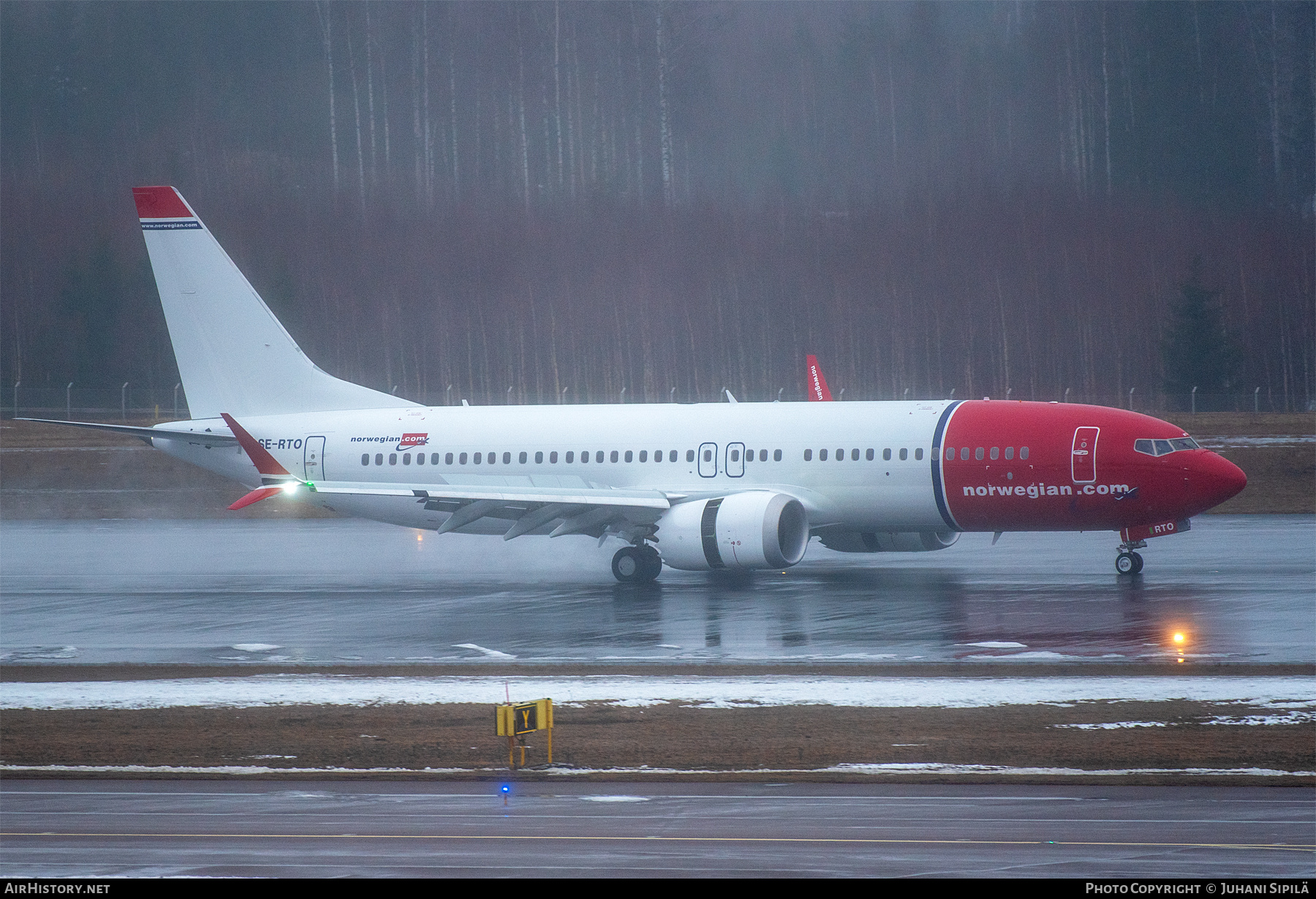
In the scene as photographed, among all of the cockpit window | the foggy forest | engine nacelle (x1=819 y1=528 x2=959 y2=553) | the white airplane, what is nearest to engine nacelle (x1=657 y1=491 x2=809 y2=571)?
the white airplane

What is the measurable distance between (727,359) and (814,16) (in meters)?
33.7

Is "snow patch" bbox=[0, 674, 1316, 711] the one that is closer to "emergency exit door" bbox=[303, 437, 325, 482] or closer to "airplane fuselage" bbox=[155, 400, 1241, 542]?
"airplane fuselage" bbox=[155, 400, 1241, 542]

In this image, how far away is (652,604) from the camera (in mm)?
30016

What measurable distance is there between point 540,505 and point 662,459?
3554mm

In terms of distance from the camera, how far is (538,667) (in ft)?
73.9

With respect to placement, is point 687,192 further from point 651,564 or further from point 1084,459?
point 1084,459

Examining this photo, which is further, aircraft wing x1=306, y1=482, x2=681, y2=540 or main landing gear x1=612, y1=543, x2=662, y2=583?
main landing gear x1=612, y1=543, x2=662, y2=583

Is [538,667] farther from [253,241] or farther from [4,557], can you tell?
[253,241]

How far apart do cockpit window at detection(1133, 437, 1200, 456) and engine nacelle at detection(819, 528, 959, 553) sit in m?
4.94

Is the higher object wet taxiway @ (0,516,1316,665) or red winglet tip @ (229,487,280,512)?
red winglet tip @ (229,487,280,512)

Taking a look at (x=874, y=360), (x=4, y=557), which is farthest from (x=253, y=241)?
(x=4, y=557)

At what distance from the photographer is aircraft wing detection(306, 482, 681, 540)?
107 ft

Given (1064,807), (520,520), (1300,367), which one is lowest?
(1064,807)

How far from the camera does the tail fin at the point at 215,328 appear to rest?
1534 inches
